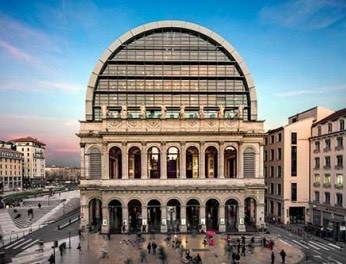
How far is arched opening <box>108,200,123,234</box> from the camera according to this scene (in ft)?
211

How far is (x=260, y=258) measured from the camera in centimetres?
4709

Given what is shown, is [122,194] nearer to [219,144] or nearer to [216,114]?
[219,144]

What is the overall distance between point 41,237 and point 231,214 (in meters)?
37.6

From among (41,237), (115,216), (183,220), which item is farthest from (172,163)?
(41,237)

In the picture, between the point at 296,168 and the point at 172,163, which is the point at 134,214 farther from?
the point at 296,168

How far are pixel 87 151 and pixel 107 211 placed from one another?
487 inches

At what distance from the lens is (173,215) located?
66.8 meters

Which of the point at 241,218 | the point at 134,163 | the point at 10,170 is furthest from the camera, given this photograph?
the point at 10,170

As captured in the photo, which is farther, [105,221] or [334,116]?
[334,116]

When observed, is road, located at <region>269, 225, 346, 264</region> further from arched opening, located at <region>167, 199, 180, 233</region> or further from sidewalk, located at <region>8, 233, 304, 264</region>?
arched opening, located at <region>167, 199, 180, 233</region>

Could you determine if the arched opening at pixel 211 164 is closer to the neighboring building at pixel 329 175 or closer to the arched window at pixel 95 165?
the neighboring building at pixel 329 175

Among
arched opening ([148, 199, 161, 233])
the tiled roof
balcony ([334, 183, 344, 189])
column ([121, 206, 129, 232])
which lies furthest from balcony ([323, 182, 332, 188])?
column ([121, 206, 129, 232])

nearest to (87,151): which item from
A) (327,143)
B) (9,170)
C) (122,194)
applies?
(122,194)

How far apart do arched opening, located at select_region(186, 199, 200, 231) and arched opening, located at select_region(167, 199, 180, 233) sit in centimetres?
204
